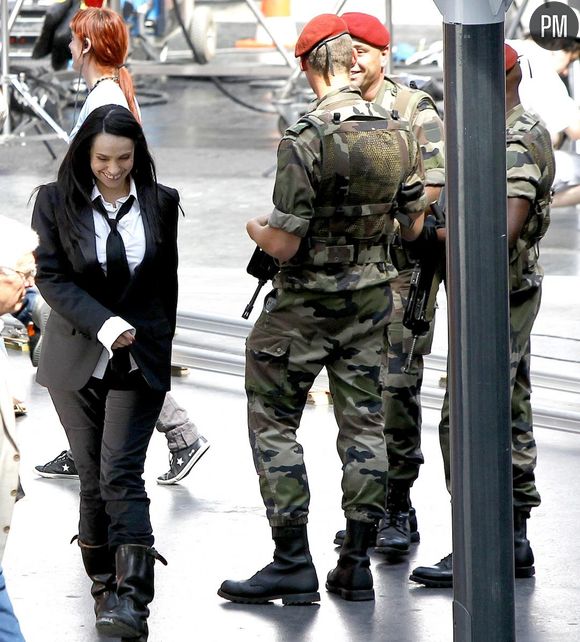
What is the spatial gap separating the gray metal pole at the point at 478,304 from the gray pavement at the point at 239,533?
1.46 metres

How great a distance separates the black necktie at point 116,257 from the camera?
4.61m

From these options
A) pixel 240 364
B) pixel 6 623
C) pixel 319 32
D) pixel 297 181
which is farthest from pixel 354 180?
pixel 240 364

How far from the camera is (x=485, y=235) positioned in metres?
3.16

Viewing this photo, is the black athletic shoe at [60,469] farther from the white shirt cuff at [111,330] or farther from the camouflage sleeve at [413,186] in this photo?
the camouflage sleeve at [413,186]

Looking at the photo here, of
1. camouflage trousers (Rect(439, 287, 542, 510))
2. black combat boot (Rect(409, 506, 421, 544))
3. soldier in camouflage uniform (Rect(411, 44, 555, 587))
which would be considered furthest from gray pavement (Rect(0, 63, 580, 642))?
camouflage trousers (Rect(439, 287, 542, 510))

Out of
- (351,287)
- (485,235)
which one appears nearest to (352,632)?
(351,287)

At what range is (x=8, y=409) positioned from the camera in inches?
144

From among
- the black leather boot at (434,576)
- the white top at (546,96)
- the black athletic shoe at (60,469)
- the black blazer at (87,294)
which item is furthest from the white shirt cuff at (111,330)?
the white top at (546,96)

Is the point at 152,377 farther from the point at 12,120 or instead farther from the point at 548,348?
the point at 12,120

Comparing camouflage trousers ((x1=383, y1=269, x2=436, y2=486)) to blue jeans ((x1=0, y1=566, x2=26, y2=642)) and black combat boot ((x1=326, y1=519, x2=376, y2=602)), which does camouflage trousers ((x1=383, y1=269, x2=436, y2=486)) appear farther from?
blue jeans ((x1=0, y1=566, x2=26, y2=642))

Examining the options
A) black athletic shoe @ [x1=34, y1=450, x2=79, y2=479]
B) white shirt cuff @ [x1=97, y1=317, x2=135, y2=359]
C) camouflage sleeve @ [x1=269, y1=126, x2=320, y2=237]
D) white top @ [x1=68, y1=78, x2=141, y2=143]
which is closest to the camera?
white shirt cuff @ [x1=97, y1=317, x2=135, y2=359]

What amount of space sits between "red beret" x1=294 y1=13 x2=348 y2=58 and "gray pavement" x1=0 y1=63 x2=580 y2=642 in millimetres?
1860

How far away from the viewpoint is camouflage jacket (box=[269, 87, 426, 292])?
15.4 ft

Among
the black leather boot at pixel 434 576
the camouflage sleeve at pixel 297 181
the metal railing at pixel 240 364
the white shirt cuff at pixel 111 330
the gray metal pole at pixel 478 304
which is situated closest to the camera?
the gray metal pole at pixel 478 304
